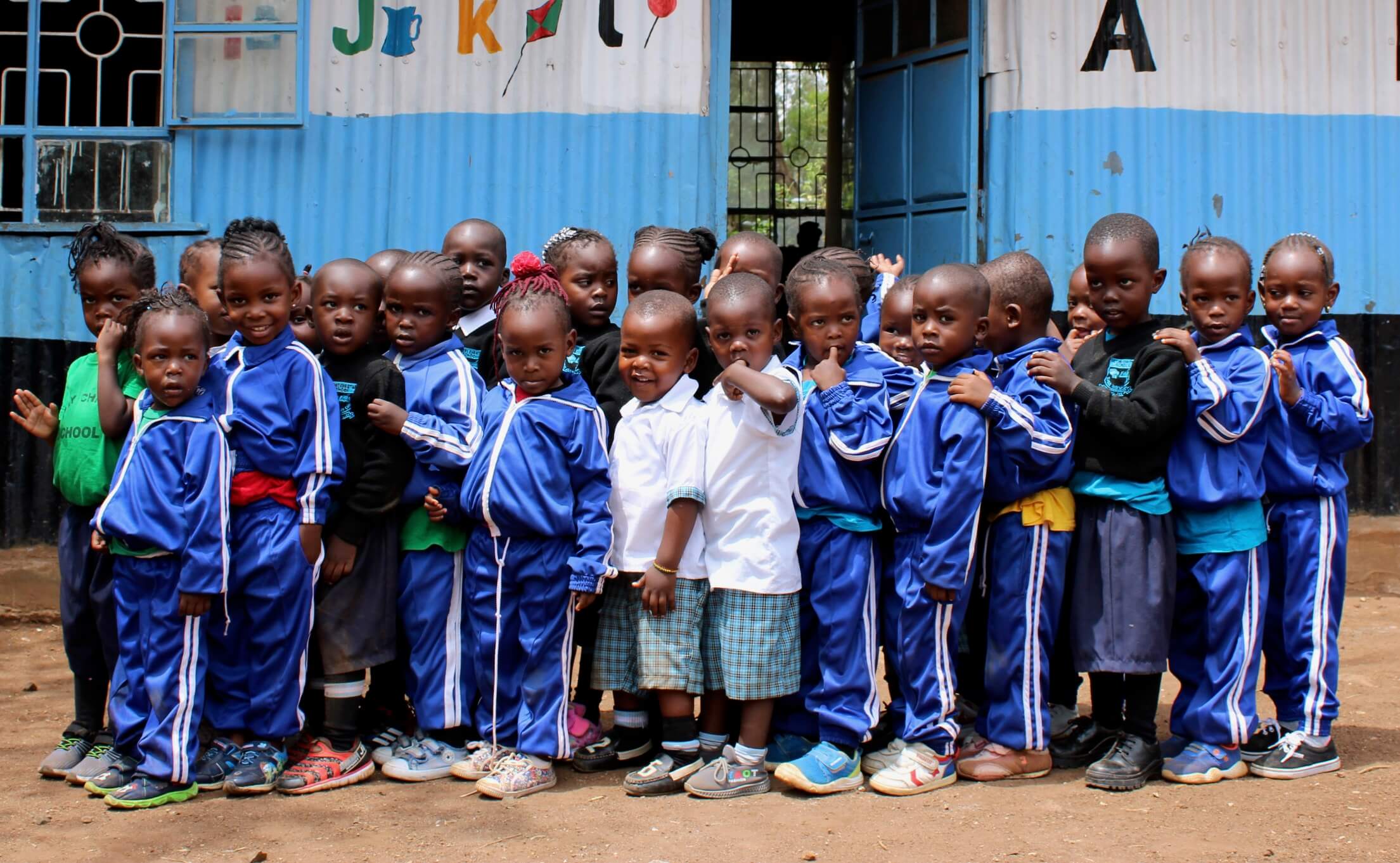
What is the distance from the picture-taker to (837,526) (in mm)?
3494

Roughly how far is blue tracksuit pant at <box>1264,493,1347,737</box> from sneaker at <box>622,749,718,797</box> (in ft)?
5.21

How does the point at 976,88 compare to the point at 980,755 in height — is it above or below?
above

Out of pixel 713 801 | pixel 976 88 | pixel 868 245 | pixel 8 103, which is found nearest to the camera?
pixel 713 801

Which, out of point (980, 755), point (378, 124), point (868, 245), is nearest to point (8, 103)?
point (378, 124)

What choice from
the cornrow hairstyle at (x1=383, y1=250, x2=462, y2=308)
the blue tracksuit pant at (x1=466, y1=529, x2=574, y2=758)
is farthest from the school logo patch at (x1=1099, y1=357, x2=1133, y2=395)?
the cornrow hairstyle at (x1=383, y1=250, x2=462, y2=308)

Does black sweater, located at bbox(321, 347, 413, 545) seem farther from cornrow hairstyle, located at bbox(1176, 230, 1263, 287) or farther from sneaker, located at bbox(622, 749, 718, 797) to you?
cornrow hairstyle, located at bbox(1176, 230, 1263, 287)

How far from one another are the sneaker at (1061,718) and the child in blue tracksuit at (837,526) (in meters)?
0.59

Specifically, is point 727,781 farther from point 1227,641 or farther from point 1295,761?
point 1295,761

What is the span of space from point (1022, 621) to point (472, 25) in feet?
11.9

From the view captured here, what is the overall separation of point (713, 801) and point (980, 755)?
73 cm

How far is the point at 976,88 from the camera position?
6.14 m

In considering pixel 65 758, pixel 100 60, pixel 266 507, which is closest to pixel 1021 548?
pixel 266 507

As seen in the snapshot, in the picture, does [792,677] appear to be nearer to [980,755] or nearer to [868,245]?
[980,755]

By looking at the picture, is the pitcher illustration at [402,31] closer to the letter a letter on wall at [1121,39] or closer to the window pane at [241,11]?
the window pane at [241,11]
